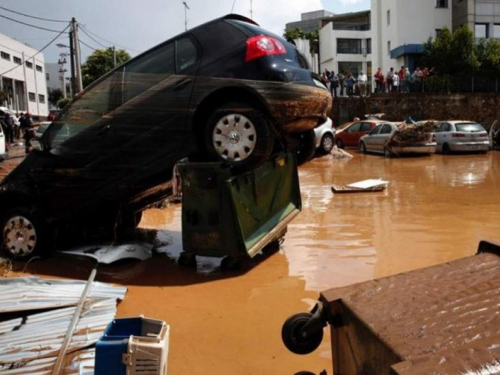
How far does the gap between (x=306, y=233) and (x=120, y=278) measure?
2988 millimetres

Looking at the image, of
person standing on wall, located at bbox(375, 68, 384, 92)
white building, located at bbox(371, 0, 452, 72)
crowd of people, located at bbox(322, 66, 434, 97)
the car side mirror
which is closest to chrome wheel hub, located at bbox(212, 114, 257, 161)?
the car side mirror

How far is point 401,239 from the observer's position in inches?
275

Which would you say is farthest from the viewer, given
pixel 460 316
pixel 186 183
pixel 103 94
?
pixel 103 94

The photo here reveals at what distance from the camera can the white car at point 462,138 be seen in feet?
65.8

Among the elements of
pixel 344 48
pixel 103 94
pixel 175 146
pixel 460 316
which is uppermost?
pixel 344 48

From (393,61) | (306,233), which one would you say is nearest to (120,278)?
(306,233)

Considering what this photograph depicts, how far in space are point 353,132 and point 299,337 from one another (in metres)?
22.4

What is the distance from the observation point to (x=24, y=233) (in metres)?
6.14

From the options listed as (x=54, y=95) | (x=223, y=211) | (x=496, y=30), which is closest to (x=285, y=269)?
(x=223, y=211)

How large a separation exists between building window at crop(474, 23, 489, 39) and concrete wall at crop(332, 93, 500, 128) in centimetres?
967

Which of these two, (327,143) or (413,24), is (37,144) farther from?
(413,24)

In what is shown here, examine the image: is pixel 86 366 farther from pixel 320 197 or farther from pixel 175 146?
pixel 320 197

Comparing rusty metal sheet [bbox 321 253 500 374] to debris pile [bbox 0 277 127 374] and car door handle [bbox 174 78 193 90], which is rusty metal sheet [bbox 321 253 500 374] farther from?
car door handle [bbox 174 78 193 90]

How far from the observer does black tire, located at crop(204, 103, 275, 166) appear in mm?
5367
